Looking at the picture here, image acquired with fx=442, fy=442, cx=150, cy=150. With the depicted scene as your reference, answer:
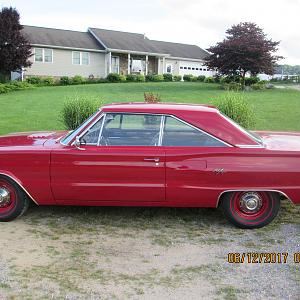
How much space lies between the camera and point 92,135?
512cm

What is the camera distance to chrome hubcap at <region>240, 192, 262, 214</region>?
5.02m

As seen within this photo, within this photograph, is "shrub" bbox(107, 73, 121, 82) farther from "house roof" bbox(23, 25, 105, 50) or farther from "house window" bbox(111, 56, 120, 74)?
"house window" bbox(111, 56, 120, 74)

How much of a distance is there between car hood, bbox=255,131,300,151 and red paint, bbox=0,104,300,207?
50 millimetres

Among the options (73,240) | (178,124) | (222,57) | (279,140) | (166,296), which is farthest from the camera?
(222,57)

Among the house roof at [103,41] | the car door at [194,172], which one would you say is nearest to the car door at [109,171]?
the car door at [194,172]

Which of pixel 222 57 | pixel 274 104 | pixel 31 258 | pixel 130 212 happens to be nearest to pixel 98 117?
pixel 130 212

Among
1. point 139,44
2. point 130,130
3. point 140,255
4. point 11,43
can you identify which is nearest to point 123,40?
point 139,44

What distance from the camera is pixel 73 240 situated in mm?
4738

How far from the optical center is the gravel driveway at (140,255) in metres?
3.70

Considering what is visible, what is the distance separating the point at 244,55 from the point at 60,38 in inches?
737

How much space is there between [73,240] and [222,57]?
80.3 ft

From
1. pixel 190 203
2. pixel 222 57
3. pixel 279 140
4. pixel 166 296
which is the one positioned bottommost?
pixel 166 296

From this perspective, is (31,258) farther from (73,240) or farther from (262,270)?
(262,270)

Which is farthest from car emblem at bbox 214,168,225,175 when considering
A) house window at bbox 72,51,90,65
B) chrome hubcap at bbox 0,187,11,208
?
house window at bbox 72,51,90,65
